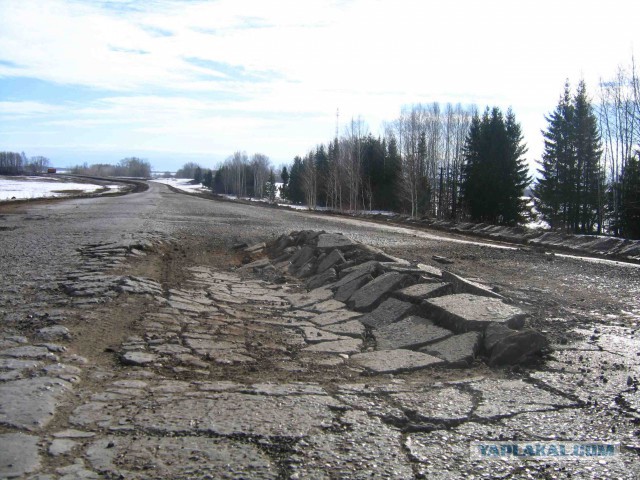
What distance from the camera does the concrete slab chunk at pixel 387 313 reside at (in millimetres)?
5301

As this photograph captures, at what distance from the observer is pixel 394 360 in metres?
4.20

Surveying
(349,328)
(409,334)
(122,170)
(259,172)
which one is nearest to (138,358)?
(349,328)

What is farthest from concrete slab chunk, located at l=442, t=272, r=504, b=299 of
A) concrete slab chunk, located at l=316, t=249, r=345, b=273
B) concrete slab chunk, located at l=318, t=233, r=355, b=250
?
concrete slab chunk, located at l=318, t=233, r=355, b=250

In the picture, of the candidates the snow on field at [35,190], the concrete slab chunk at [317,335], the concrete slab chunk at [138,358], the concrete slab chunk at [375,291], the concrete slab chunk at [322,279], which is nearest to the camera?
the concrete slab chunk at [138,358]

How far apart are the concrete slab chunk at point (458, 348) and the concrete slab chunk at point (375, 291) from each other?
1526mm

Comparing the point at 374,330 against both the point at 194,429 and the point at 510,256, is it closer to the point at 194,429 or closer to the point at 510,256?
the point at 194,429

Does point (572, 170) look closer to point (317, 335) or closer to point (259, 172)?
point (317, 335)

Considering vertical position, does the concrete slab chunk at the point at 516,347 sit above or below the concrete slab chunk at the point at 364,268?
below

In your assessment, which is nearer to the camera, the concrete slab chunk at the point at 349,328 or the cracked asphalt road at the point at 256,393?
the cracked asphalt road at the point at 256,393

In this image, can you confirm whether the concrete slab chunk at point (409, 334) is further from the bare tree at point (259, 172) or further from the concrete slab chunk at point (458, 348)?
the bare tree at point (259, 172)

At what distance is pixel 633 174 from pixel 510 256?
26.4 meters

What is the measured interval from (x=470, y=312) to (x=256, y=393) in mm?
2190

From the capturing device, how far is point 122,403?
3061 millimetres

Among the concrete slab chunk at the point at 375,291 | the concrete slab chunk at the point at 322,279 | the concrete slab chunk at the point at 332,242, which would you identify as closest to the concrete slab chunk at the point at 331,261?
the concrete slab chunk at the point at 322,279
